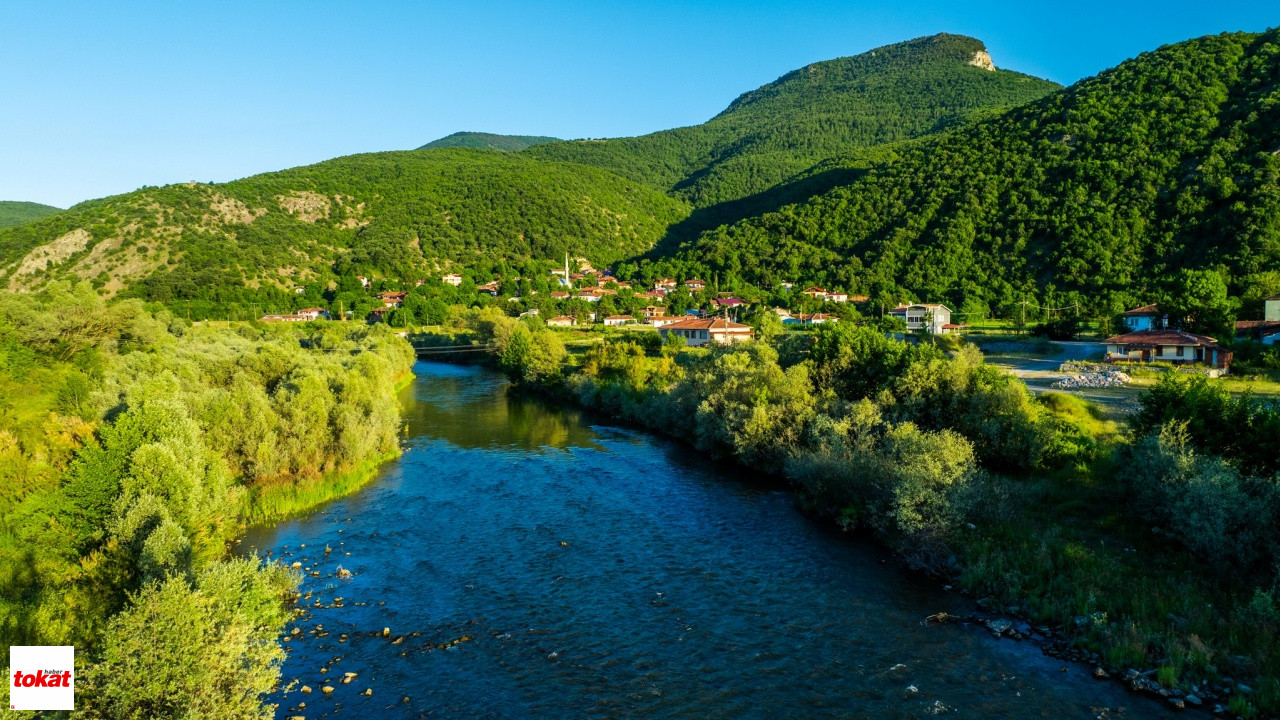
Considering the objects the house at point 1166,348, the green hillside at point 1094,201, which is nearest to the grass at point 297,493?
the house at point 1166,348

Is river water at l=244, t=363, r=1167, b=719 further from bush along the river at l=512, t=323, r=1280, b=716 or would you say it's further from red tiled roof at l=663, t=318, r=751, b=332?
red tiled roof at l=663, t=318, r=751, b=332

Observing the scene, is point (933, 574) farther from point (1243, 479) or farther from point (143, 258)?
point (143, 258)

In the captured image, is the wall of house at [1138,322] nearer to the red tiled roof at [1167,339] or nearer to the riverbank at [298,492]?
the red tiled roof at [1167,339]

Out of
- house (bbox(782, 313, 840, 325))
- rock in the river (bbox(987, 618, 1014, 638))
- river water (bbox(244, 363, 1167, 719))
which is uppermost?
house (bbox(782, 313, 840, 325))

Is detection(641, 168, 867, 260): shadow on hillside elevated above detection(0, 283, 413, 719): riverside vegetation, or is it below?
above

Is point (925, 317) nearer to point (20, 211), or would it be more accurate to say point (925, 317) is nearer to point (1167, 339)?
point (1167, 339)

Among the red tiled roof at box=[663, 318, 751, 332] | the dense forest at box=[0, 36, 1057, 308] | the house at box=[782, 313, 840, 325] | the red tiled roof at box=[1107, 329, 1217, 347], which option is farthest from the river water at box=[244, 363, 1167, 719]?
the dense forest at box=[0, 36, 1057, 308]
